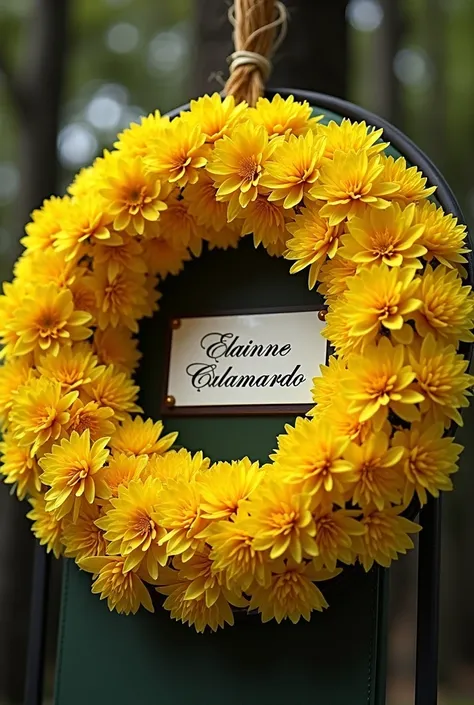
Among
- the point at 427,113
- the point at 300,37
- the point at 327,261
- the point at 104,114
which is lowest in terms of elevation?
the point at 327,261

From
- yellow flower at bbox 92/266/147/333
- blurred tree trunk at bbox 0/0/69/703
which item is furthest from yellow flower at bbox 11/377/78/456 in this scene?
blurred tree trunk at bbox 0/0/69/703

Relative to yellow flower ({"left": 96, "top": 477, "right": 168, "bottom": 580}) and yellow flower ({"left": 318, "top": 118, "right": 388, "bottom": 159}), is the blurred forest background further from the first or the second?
yellow flower ({"left": 96, "top": 477, "right": 168, "bottom": 580})

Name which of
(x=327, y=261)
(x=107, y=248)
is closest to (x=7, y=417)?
(x=107, y=248)

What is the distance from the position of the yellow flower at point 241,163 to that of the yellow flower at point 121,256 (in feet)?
0.45

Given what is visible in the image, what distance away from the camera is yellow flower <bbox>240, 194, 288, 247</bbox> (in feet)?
2.79

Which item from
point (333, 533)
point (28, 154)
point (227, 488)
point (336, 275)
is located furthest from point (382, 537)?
point (28, 154)

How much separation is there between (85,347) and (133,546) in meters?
0.25

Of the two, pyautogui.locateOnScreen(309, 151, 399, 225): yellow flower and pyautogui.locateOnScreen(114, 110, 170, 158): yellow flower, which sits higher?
pyautogui.locateOnScreen(114, 110, 170, 158): yellow flower

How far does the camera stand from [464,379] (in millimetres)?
723

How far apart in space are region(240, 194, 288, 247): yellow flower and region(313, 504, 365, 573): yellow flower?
0.30 metres

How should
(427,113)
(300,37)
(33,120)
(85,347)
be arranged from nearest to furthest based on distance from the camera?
1. (85,347)
2. (300,37)
3. (33,120)
4. (427,113)

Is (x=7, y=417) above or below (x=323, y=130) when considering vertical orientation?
below

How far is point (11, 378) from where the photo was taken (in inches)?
36.5

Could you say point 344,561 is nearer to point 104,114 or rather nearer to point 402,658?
point 402,658
